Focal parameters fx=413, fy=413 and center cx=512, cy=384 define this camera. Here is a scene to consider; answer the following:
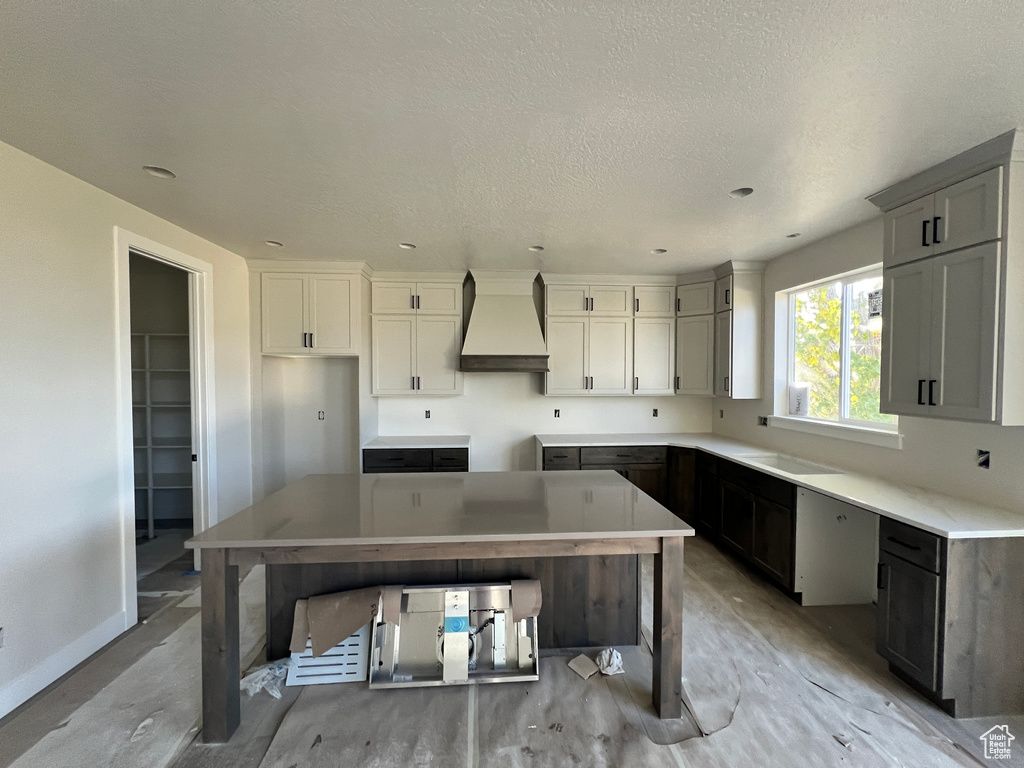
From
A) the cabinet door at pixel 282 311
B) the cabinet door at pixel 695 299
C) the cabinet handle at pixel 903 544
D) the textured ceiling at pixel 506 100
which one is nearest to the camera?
the textured ceiling at pixel 506 100

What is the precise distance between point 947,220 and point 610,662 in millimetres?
2752

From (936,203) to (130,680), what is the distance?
463cm

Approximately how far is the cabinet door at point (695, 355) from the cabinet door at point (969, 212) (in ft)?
6.79

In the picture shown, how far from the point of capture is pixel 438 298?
4211 mm

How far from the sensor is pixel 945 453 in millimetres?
2299

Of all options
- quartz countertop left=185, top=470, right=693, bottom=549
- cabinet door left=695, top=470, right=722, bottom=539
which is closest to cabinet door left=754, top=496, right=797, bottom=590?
cabinet door left=695, top=470, right=722, bottom=539

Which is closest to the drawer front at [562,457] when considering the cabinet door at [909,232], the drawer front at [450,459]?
the drawer front at [450,459]

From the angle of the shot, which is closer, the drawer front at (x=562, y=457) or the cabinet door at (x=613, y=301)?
the drawer front at (x=562, y=457)

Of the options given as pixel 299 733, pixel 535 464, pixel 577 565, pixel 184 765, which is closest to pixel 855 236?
pixel 577 565

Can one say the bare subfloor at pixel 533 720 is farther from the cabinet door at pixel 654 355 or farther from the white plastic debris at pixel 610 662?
the cabinet door at pixel 654 355

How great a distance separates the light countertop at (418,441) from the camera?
13.0ft

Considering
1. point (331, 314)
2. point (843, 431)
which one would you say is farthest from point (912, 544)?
point (331, 314)

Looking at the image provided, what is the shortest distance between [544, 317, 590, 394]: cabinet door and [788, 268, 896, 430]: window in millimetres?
1850

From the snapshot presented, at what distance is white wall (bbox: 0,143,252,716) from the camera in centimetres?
185
